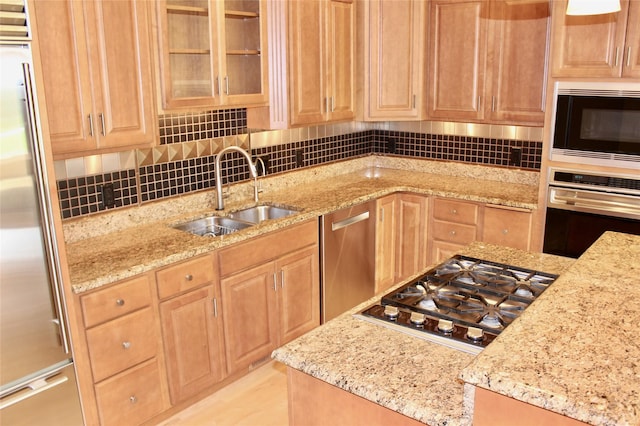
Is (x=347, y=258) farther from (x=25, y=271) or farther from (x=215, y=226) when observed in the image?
(x=25, y=271)

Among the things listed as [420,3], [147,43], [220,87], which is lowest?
[220,87]

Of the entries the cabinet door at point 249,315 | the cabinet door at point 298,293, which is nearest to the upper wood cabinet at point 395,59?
the cabinet door at point 298,293

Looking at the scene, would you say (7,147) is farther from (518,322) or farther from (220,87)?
(518,322)

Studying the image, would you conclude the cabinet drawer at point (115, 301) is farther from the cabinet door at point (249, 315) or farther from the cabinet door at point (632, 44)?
the cabinet door at point (632, 44)

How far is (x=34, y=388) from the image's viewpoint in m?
2.23

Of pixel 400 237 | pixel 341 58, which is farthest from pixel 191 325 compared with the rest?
pixel 341 58

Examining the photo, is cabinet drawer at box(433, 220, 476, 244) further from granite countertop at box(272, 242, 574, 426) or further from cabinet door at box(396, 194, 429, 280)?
granite countertop at box(272, 242, 574, 426)

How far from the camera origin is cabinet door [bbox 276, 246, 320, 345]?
3396 mm

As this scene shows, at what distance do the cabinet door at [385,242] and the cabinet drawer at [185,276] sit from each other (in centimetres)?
153

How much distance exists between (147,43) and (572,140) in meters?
2.45

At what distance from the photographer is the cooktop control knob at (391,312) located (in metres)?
1.83

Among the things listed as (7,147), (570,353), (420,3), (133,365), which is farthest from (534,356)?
(420,3)

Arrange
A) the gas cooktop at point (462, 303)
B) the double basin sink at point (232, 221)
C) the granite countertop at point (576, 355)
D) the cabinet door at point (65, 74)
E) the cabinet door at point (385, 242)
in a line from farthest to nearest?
the cabinet door at point (385, 242), the double basin sink at point (232, 221), the cabinet door at point (65, 74), the gas cooktop at point (462, 303), the granite countertop at point (576, 355)

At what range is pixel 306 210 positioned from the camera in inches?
138
